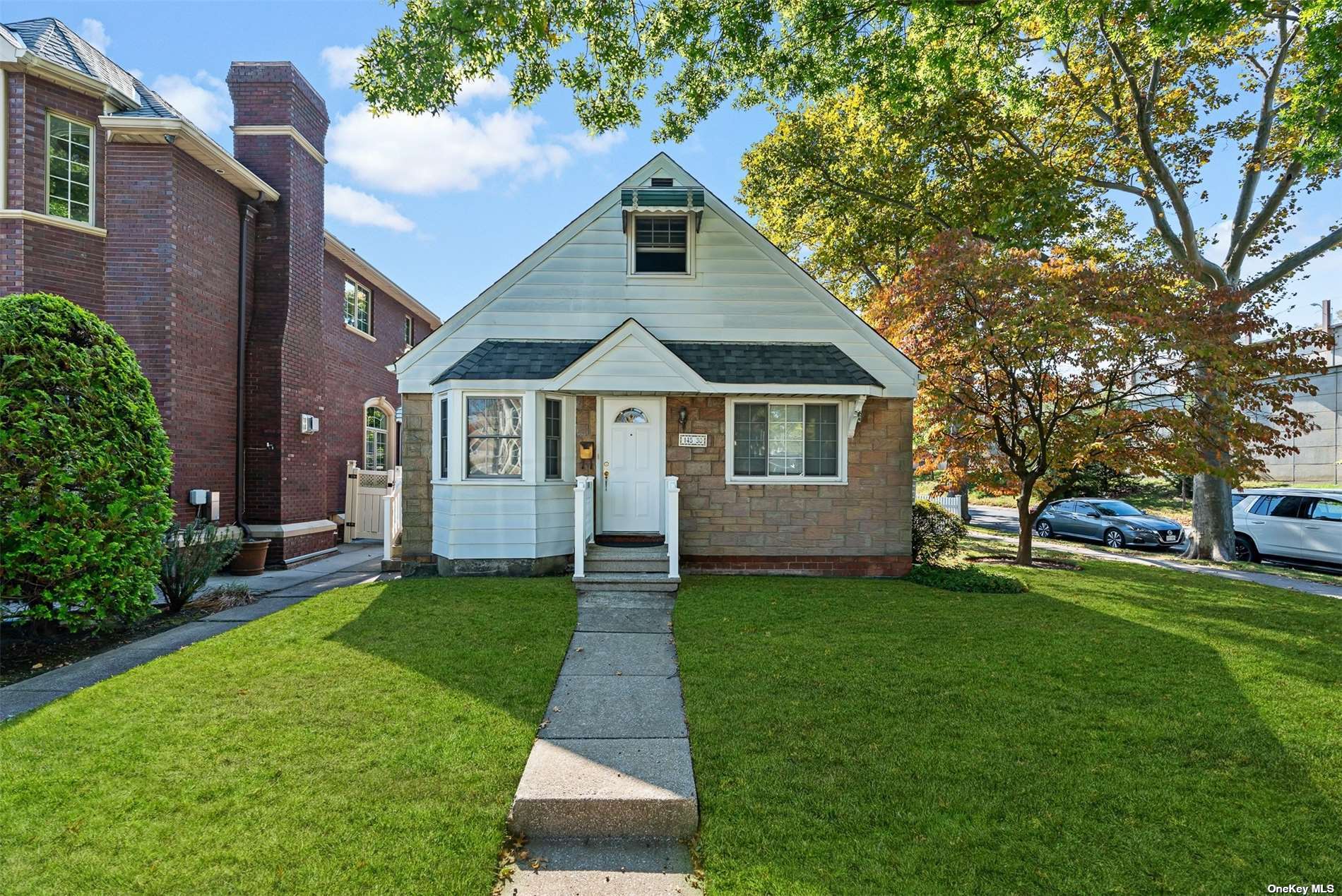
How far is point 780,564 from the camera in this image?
9688 millimetres

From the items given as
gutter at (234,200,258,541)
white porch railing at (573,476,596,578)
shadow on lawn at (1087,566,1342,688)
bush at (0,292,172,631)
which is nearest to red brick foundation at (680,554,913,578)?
white porch railing at (573,476,596,578)

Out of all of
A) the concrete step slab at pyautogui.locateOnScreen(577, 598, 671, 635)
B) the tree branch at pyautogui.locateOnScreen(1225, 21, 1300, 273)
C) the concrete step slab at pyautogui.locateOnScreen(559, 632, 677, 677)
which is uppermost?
the tree branch at pyautogui.locateOnScreen(1225, 21, 1300, 273)

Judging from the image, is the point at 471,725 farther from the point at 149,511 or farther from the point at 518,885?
the point at 149,511

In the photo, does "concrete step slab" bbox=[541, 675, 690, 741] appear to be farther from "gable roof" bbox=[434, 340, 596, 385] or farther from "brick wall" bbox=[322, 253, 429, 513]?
"brick wall" bbox=[322, 253, 429, 513]

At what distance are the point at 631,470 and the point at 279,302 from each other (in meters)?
8.19

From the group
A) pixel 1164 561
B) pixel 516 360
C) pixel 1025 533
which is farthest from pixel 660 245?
pixel 1164 561

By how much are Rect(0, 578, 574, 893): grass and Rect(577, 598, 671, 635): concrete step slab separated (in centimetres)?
74

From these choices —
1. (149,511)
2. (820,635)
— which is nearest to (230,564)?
(149,511)

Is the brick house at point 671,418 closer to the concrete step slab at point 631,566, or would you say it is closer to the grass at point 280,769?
the concrete step slab at point 631,566

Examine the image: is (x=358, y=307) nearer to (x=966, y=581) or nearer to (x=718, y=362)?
(x=718, y=362)

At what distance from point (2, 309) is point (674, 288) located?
7.94 meters

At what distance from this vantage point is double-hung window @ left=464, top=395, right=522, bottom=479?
30.3ft

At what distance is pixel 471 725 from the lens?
4168 mm

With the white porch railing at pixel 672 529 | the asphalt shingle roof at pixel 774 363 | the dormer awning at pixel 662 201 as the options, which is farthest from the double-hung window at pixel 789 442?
the dormer awning at pixel 662 201
